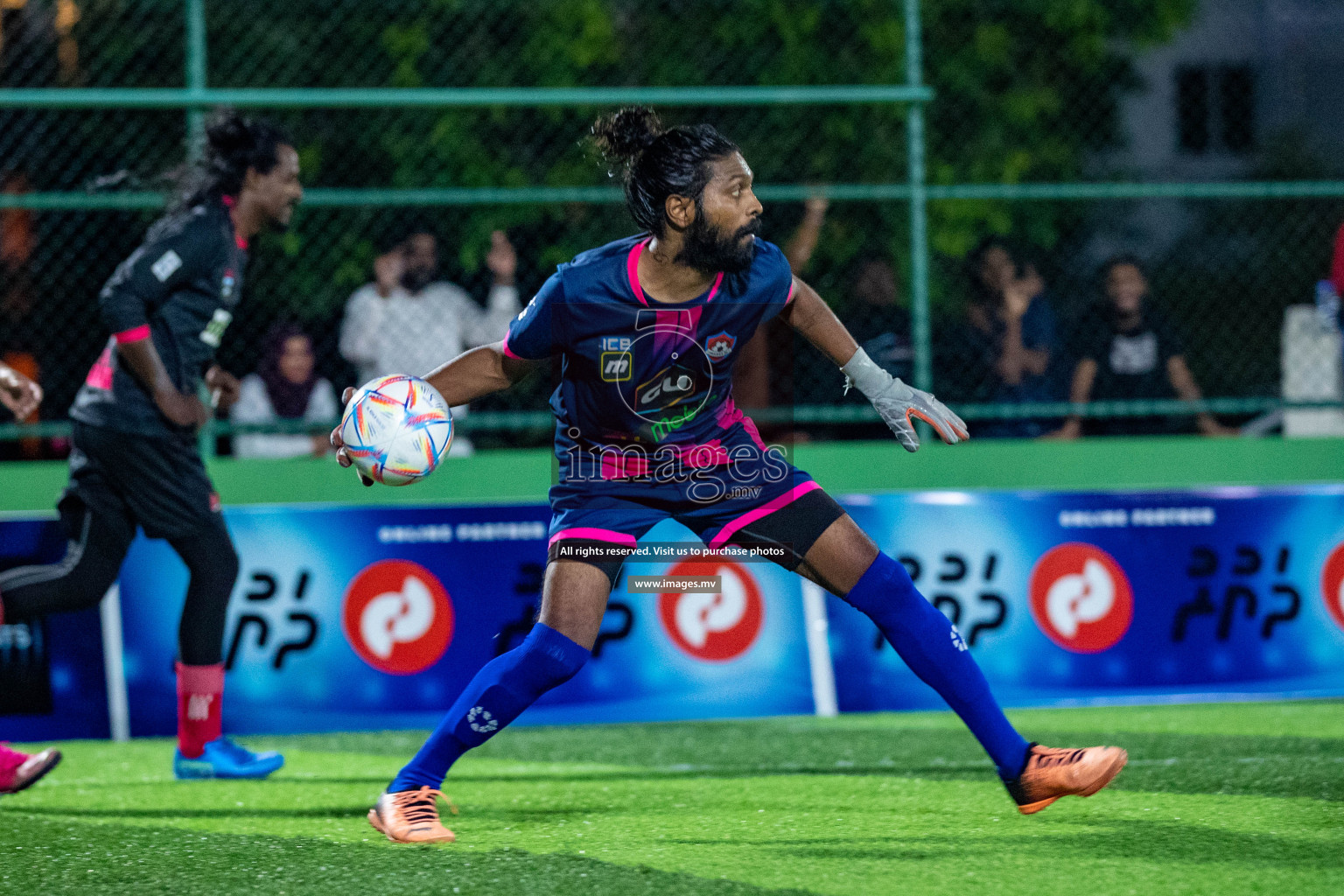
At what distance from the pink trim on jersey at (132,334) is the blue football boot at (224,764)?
4.95 feet

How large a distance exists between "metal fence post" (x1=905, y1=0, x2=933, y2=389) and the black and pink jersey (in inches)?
148

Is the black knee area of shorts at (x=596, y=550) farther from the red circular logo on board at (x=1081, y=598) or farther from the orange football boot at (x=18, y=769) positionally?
the red circular logo on board at (x=1081, y=598)

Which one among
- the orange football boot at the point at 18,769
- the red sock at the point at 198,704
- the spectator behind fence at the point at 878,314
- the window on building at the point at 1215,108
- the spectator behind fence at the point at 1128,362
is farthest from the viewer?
the window on building at the point at 1215,108

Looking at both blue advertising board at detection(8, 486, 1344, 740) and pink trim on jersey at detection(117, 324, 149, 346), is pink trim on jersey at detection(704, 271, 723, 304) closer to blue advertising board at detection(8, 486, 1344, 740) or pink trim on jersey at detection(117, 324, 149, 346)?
pink trim on jersey at detection(117, 324, 149, 346)

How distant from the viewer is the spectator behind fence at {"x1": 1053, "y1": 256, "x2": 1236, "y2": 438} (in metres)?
8.08

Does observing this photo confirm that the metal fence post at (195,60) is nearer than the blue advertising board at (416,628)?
No

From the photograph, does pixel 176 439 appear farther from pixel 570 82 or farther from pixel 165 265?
pixel 570 82

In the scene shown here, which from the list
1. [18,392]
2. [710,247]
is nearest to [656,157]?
[710,247]

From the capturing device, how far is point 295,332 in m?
7.66

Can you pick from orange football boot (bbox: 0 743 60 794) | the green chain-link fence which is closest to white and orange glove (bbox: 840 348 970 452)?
orange football boot (bbox: 0 743 60 794)

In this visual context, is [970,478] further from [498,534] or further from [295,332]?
[295,332]

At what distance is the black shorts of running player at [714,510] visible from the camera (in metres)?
4.06

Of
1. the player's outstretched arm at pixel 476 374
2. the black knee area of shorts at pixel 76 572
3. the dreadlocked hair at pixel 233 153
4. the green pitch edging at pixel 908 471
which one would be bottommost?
the green pitch edging at pixel 908 471

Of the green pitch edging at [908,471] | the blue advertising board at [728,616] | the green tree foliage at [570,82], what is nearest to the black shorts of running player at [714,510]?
the blue advertising board at [728,616]
